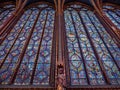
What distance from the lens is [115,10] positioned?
16.2m

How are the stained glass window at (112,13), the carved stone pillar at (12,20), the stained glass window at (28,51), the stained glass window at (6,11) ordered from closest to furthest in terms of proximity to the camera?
the stained glass window at (28,51) < the carved stone pillar at (12,20) < the stained glass window at (112,13) < the stained glass window at (6,11)

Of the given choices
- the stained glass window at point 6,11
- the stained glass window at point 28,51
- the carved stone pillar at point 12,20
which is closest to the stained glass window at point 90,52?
the stained glass window at point 28,51

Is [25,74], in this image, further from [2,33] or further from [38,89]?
[2,33]

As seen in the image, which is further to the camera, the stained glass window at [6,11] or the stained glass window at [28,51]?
the stained glass window at [6,11]

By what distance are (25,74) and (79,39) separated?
3.87 meters

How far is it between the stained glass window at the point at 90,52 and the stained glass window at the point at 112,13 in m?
1.12


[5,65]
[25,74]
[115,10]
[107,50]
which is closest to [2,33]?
[5,65]

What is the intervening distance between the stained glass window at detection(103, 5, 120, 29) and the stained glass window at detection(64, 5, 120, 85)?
3.66 feet

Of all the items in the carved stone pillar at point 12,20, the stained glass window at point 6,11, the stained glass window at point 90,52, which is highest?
the carved stone pillar at point 12,20

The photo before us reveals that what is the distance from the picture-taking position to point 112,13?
15.8m

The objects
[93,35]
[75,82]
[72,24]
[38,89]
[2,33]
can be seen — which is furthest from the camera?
[72,24]

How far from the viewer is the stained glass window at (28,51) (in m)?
9.29

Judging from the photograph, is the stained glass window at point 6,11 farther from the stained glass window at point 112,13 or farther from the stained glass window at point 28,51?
the stained glass window at point 112,13

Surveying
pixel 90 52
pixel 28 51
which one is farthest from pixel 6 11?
pixel 90 52
